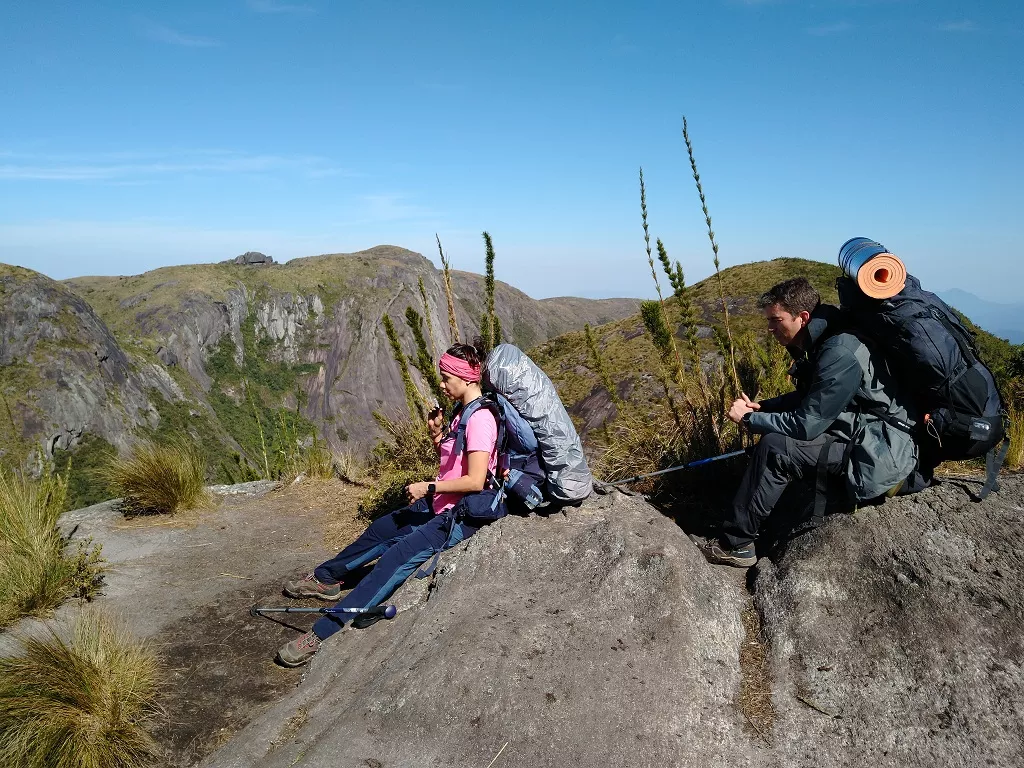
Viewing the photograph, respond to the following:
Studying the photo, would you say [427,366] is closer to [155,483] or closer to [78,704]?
[155,483]

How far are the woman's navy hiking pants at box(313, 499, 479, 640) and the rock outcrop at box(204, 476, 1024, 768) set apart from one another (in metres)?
0.30

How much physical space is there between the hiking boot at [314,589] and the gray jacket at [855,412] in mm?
3338

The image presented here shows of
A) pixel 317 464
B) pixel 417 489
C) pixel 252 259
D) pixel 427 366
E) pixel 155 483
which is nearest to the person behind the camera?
pixel 417 489

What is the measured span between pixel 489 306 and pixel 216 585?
3.40 metres

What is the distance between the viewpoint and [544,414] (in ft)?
13.3

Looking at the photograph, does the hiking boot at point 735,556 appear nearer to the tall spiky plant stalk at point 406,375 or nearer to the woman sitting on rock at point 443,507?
the woman sitting on rock at point 443,507

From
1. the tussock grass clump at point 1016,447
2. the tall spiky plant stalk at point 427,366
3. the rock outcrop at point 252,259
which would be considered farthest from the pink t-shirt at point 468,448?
the rock outcrop at point 252,259

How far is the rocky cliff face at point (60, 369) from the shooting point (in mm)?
75000

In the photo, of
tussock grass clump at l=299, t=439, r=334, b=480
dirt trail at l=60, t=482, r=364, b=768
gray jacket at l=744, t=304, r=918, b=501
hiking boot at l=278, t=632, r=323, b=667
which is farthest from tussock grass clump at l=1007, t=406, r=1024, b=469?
tussock grass clump at l=299, t=439, r=334, b=480

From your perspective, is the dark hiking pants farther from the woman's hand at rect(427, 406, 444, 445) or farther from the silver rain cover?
the woman's hand at rect(427, 406, 444, 445)

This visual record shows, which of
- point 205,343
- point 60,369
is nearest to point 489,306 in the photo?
point 60,369

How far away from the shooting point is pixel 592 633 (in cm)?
318

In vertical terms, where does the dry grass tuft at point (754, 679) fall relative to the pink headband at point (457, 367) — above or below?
below

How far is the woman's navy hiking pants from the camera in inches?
161
